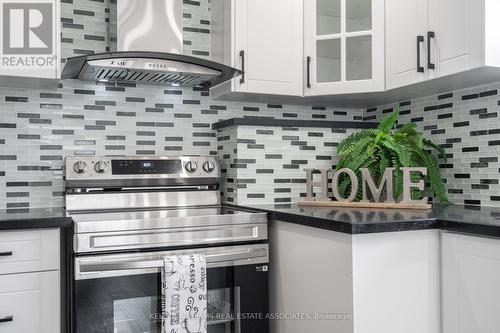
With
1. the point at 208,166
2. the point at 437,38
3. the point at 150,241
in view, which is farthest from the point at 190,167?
the point at 437,38

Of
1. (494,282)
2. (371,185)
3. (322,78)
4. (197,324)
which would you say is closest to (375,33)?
(322,78)

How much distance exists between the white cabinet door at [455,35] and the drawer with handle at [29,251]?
168cm

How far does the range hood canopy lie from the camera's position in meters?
2.11

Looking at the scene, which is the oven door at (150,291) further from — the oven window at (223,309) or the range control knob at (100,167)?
the range control knob at (100,167)

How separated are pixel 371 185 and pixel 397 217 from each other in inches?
17.1

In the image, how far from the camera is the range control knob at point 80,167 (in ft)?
7.59

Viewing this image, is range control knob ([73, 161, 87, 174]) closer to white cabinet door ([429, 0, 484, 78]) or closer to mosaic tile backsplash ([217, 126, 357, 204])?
mosaic tile backsplash ([217, 126, 357, 204])

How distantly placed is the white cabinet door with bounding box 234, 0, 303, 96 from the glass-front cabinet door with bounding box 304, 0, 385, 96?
Answer: 53 millimetres

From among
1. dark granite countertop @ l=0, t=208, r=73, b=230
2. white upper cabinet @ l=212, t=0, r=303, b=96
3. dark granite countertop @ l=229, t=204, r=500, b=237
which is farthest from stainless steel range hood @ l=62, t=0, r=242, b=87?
dark granite countertop @ l=229, t=204, r=500, b=237

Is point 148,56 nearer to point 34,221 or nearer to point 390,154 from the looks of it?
point 34,221

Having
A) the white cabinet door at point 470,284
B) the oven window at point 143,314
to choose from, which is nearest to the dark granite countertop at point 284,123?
the oven window at point 143,314

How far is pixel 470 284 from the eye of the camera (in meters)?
1.64

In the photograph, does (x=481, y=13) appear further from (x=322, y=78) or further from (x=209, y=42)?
(x=209, y=42)

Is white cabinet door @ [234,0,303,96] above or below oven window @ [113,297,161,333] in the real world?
above
